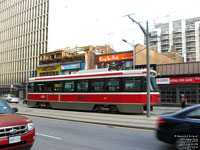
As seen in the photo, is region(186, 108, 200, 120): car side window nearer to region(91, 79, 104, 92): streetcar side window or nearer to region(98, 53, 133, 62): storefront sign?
region(91, 79, 104, 92): streetcar side window

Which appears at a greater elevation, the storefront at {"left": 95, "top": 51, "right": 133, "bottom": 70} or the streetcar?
the storefront at {"left": 95, "top": 51, "right": 133, "bottom": 70}

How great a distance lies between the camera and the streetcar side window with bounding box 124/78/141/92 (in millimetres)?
14996

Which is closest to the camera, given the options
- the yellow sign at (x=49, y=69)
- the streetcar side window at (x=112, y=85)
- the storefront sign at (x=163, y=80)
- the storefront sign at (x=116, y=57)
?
the streetcar side window at (x=112, y=85)

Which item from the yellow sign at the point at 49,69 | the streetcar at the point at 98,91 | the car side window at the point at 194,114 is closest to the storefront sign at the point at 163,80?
the streetcar at the point at 98,91

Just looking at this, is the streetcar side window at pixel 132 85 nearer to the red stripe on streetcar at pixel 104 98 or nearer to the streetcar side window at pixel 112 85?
the red stripe on streetcar at pixel 104 98

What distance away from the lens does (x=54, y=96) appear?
1997 centimetres

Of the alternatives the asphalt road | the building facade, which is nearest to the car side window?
the asphalt road

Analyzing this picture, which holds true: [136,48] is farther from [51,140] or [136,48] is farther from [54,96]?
[51,140]

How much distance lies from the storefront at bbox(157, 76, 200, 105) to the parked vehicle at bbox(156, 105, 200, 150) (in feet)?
75.5

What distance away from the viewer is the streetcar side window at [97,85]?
16734mm

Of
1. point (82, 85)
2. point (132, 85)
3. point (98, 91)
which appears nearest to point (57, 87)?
point (82, 85)

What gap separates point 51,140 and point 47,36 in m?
52.7

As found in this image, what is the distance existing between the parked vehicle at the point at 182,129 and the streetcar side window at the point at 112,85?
9.75 meters

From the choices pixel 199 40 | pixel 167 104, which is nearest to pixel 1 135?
pixel 167 104
